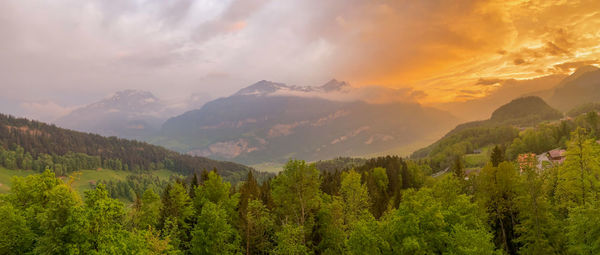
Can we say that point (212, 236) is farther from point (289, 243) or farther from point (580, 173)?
point (580, 173)

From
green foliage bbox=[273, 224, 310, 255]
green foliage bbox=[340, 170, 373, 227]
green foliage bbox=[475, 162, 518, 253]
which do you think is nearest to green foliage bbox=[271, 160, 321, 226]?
green foliage bbox=[340, 170, 373, 227]

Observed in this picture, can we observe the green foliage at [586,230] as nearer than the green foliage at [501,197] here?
Yes

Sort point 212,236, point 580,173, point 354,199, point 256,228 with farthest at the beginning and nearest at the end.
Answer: point 354,199 < point 256,228 < point 212,236 < point 580,173

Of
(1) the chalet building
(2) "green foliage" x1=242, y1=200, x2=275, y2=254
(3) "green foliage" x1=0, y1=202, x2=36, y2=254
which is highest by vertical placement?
(1) the chalet building

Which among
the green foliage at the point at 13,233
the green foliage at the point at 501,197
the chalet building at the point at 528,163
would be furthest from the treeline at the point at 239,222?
the chalet building at the point at 528,163

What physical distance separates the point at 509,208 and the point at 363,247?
109 ft

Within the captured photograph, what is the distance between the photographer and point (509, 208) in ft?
165

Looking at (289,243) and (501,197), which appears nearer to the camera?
(289,243)

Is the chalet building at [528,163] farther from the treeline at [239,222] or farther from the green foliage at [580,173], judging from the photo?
the treeline at [239,222]

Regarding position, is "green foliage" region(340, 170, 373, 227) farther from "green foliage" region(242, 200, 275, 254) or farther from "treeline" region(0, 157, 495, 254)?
"green foliage" region(242, 200, 275, 254)

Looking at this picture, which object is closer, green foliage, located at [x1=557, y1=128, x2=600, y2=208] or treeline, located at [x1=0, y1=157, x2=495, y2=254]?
treeline, located at [x1=0, y1=157, x2=495, y2=254]

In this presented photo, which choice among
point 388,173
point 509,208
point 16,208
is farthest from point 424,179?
point 16,208

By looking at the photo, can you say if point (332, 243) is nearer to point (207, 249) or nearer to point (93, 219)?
point (207, 249)

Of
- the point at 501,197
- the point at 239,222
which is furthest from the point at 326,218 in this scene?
the point at 501,197
